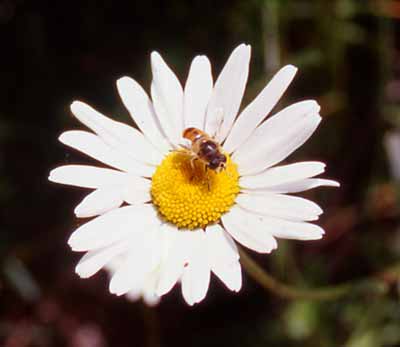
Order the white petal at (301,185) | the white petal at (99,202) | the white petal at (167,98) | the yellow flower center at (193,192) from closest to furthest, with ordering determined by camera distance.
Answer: the white petal at (301,185) → the white petal at (99,202) → the yellow flower center at (193,192) → the white petal at (167,98)

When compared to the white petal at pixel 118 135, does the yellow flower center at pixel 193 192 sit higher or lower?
lower

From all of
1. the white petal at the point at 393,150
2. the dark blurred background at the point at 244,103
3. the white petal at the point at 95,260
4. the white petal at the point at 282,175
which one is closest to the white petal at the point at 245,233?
the white petal at the point at 282,175

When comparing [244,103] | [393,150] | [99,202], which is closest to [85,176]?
[99,202]

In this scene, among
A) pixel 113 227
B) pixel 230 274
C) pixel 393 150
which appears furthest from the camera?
pixel 393 150

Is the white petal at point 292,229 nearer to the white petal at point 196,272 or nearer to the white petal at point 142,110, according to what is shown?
the white petal at point 196,272

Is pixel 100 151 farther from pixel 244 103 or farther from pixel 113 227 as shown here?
pixel 244 103

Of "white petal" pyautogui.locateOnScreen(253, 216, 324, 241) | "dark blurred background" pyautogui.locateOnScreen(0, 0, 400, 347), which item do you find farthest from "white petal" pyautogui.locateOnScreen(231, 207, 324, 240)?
"dark blurred background" pyautogui.locateOnScreen(0, 0, 400, 347)

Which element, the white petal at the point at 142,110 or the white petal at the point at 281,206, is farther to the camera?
the white petal at the point at 142,110
